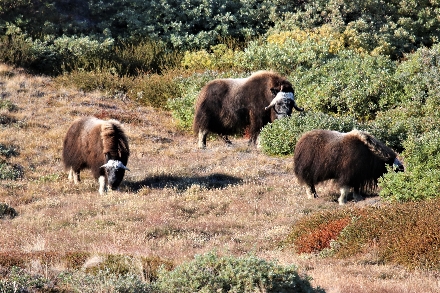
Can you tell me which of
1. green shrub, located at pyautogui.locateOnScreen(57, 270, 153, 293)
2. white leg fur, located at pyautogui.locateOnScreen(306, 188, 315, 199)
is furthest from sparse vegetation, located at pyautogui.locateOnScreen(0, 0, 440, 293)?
white leg fur, located at pyautogui.locateOnScreen(306, 188, 315, 199)

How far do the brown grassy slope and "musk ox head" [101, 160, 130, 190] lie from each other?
0.27 m

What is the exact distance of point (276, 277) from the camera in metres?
8.28

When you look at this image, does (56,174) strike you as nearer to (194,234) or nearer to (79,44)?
(194,234)

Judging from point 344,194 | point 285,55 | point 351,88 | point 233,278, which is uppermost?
point 285,55

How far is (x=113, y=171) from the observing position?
17484mm

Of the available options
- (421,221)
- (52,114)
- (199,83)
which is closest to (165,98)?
(199,83)

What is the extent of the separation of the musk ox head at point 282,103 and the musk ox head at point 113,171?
5598 mm

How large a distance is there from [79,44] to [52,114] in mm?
5764

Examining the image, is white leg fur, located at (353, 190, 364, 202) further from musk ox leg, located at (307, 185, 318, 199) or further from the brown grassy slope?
musk ox leg, located at (307, 185, 318, 199)

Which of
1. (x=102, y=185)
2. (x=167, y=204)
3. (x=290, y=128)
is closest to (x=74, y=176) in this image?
(x=102, y=185)

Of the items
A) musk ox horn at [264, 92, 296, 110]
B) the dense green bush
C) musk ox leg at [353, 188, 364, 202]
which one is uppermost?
the dense green bush

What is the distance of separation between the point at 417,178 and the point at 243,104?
8269 millimetres

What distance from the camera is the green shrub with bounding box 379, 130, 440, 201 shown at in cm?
1437

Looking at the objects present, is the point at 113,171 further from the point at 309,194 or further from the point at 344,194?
the point at 344,194
